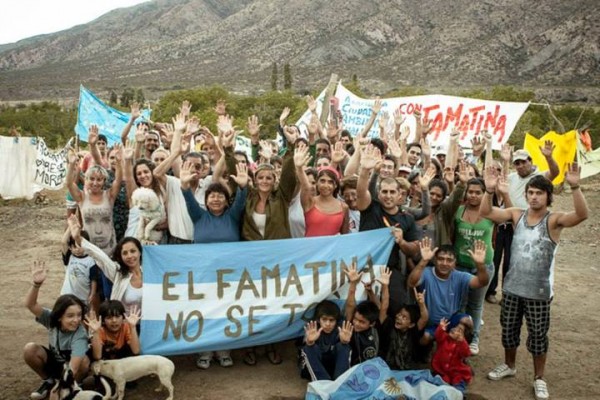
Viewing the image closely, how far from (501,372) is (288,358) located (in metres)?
2.05

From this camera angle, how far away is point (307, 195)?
5.27 meters

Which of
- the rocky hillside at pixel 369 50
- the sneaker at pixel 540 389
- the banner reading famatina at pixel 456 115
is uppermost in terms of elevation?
the rocky hillside at pixel 369 50

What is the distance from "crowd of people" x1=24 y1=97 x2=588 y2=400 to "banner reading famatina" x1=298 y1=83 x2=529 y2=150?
444 cm

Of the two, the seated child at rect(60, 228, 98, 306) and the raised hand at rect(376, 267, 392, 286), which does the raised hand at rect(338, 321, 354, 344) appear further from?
the seated child at rect(60, 228, 98, 306)

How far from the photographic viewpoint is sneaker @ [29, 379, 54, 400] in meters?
4.63

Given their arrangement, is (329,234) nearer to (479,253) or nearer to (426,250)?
(426,250)

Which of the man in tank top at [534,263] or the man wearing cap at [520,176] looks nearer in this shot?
the man in tank top at [534,263]

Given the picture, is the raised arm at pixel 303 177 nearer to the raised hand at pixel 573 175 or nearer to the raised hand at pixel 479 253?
the raised hand at pixel 479 253

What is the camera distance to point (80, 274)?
17.0 ft

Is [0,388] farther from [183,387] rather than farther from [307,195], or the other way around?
[307,195]

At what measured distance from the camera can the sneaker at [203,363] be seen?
5.29 m

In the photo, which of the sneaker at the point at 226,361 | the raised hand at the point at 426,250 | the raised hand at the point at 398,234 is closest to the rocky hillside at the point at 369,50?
the raised hand at the point at 398,234

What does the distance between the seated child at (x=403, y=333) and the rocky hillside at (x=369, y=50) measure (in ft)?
238

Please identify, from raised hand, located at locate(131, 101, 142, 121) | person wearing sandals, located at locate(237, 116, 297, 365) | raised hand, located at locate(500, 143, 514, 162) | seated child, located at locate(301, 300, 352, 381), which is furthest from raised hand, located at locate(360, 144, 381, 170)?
raised hand, located at locate(131, 101, 142, 121)
